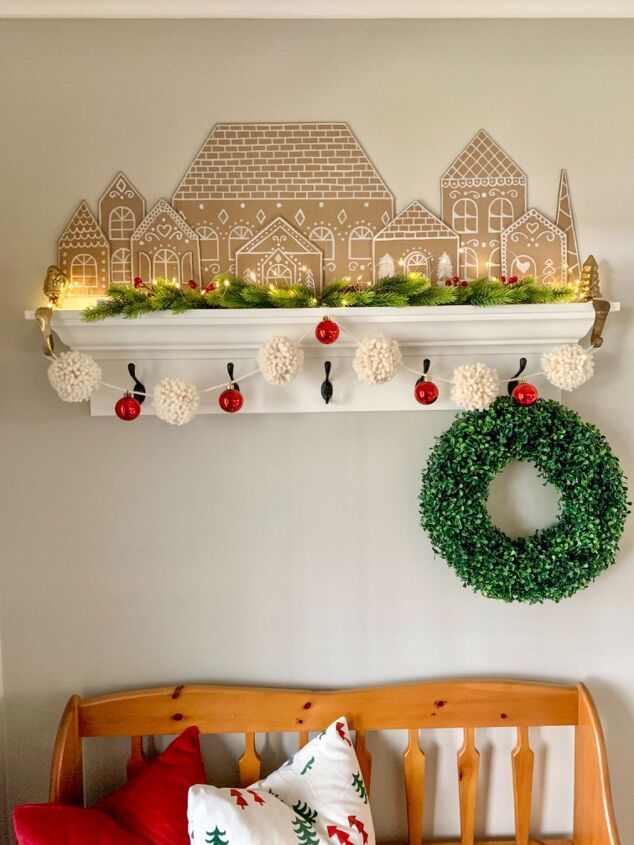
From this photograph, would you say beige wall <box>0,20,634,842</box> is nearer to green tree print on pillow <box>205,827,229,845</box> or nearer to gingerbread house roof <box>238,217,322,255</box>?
gingerbread house roof <box>238,217,322,255</box>

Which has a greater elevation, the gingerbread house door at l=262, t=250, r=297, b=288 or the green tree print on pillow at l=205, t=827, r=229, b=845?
the gingerbread house door at l=262, t=250, r=297, b=288

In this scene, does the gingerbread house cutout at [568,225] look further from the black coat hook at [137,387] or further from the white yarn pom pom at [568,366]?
the black coat hook at [137,387]

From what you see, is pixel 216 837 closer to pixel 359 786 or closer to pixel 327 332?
pixel 359 786

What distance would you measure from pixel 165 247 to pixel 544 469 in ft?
3.20

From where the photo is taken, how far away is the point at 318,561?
159 cm

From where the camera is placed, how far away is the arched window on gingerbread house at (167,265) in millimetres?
1538

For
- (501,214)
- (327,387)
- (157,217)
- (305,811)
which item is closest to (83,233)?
(157,217)

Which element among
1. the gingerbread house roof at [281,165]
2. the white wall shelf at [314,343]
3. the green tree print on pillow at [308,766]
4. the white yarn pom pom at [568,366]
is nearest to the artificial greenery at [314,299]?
the white wall shelf at [314,343]

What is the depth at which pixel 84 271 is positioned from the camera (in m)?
1.53

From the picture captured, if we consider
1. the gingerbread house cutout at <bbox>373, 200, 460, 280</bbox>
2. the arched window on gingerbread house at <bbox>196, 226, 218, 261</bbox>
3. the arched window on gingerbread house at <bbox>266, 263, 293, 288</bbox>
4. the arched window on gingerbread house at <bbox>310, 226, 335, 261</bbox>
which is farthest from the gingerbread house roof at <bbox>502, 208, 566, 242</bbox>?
the arched window on gingerbread house at <bbox>196, 226, 218, 261</bbox>

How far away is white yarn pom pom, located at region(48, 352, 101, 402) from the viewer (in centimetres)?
142

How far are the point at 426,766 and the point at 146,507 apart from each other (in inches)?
35.4

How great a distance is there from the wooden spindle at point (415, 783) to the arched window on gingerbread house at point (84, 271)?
125 cm

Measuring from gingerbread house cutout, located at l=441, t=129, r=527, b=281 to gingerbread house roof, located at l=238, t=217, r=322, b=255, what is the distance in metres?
0.33
